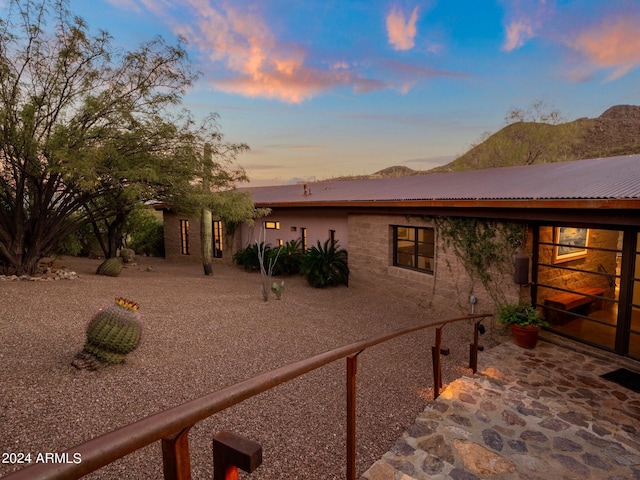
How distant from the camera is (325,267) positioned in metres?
10.3

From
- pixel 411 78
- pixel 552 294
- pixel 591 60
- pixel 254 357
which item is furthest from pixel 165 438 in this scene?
pixel 591 60

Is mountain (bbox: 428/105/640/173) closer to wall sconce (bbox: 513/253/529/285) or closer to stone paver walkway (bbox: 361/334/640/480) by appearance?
wall sconce (bbox: 513/253/529/285)

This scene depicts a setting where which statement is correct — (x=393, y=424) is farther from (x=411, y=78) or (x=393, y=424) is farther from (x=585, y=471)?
(x=411, y=78)

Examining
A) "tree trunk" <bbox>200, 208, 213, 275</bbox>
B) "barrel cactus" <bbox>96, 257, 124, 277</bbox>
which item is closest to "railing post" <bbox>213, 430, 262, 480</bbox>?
"barrel cactus" <bbox>96, 257, 124, 277</bbox>

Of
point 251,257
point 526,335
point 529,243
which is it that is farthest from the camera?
point 251,257

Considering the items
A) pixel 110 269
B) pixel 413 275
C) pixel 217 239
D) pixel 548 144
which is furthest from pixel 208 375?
pixel 548 144

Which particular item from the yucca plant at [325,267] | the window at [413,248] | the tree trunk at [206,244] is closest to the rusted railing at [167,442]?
the window at [413,248]

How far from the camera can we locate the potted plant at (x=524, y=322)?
582cm

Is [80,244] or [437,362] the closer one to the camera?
[437,362]

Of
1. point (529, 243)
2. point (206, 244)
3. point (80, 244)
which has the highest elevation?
point (529, 243)

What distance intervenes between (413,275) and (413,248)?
819 mm

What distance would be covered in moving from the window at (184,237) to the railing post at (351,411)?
51.7 feet

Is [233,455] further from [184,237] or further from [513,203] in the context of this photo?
[184,237]

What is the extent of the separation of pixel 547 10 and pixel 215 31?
13930 mm
